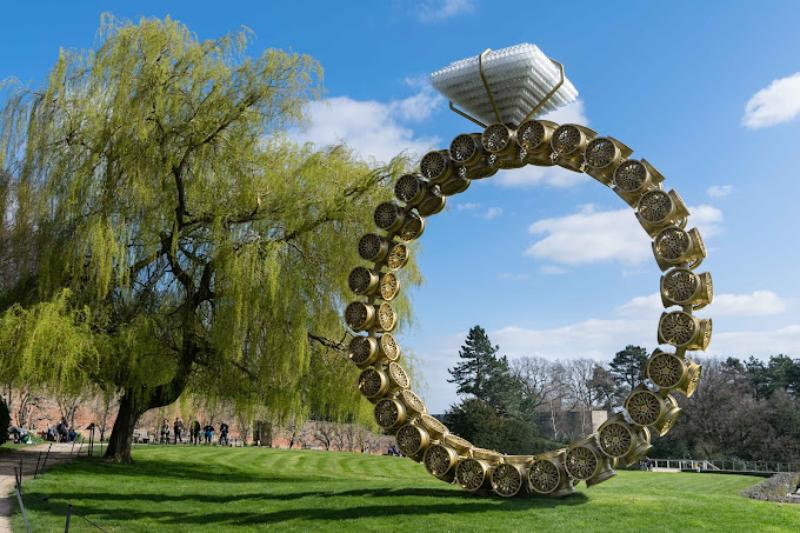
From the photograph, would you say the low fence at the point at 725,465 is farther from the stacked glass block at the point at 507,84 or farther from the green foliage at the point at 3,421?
the green foliage at the point at 3,421

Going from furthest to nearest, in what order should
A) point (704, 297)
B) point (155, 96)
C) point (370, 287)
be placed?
point (155, 96), point (370, 287), point (704, 297)

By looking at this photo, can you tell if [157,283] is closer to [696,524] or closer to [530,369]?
[696,524]

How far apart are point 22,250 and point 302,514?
33.9 feet

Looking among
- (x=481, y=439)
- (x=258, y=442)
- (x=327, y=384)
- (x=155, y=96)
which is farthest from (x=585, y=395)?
(x=155, y=96)

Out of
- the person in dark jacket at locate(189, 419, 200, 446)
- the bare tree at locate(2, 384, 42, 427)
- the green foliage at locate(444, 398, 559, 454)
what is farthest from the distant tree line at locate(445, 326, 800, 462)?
the bare tree at locate(2, 384, 42, 427)

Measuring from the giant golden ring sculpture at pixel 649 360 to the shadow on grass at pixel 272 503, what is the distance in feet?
1.61

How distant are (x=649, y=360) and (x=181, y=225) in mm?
11373

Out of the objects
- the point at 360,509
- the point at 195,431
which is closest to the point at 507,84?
the point at 360,509

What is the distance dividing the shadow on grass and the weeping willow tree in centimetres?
311

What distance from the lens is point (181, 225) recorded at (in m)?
16.8

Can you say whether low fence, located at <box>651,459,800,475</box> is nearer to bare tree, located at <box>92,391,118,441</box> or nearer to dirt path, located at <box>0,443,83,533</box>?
bare tree, located at <box>92,391,118,441</box>

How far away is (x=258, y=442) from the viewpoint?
36125 mm

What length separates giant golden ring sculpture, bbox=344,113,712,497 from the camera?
10219mm

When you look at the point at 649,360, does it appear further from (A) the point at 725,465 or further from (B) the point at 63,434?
(A) the point at 725,465
